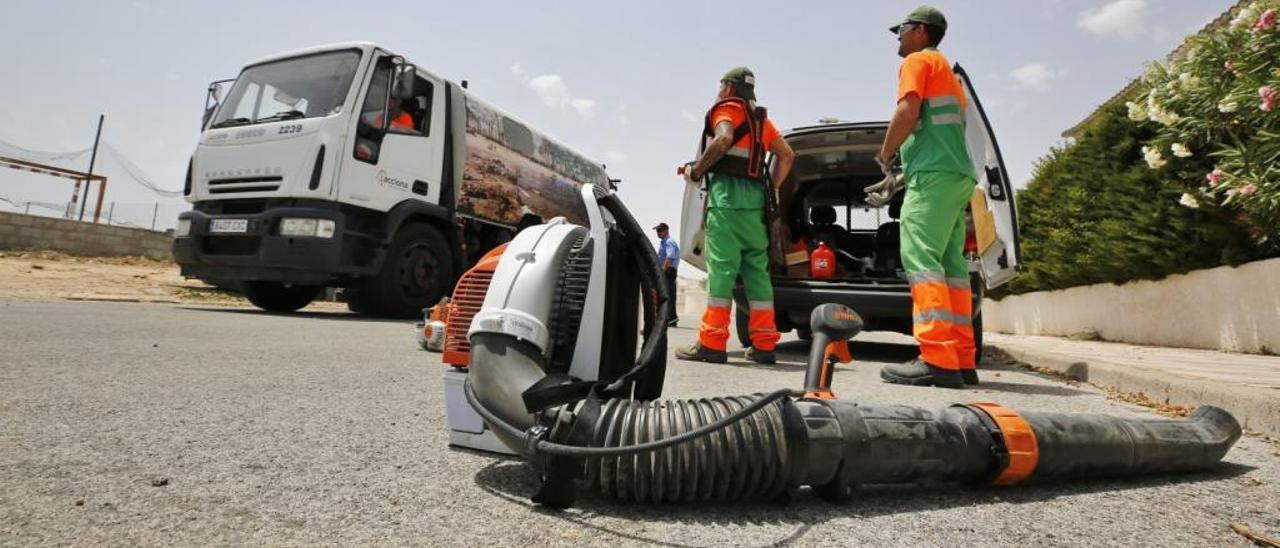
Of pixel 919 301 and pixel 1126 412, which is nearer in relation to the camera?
pixel 1126 412

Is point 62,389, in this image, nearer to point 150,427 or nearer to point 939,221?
point 150,427

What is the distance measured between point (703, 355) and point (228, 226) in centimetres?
505

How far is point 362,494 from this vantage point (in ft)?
4.46

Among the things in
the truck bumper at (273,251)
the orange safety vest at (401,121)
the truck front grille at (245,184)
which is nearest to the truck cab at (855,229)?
the truck bumper at (273,251)

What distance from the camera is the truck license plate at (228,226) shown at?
21.8ft

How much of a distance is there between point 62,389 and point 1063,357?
5.27 m

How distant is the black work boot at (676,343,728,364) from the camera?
4484 mm

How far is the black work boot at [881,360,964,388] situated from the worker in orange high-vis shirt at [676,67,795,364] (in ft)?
3.76

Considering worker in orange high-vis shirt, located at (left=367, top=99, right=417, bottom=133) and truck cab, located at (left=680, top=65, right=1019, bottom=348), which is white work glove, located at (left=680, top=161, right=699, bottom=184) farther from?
worker in orange high-vis shirt, located at (left=367, top=99, right=417, bottom=133)

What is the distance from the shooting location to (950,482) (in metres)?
1.55

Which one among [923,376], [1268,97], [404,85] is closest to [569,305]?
[923,376]

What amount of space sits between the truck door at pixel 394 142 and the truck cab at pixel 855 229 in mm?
3507

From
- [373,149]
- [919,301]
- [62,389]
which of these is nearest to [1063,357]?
[919,301]

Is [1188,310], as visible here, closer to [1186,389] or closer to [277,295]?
[1186,389]
